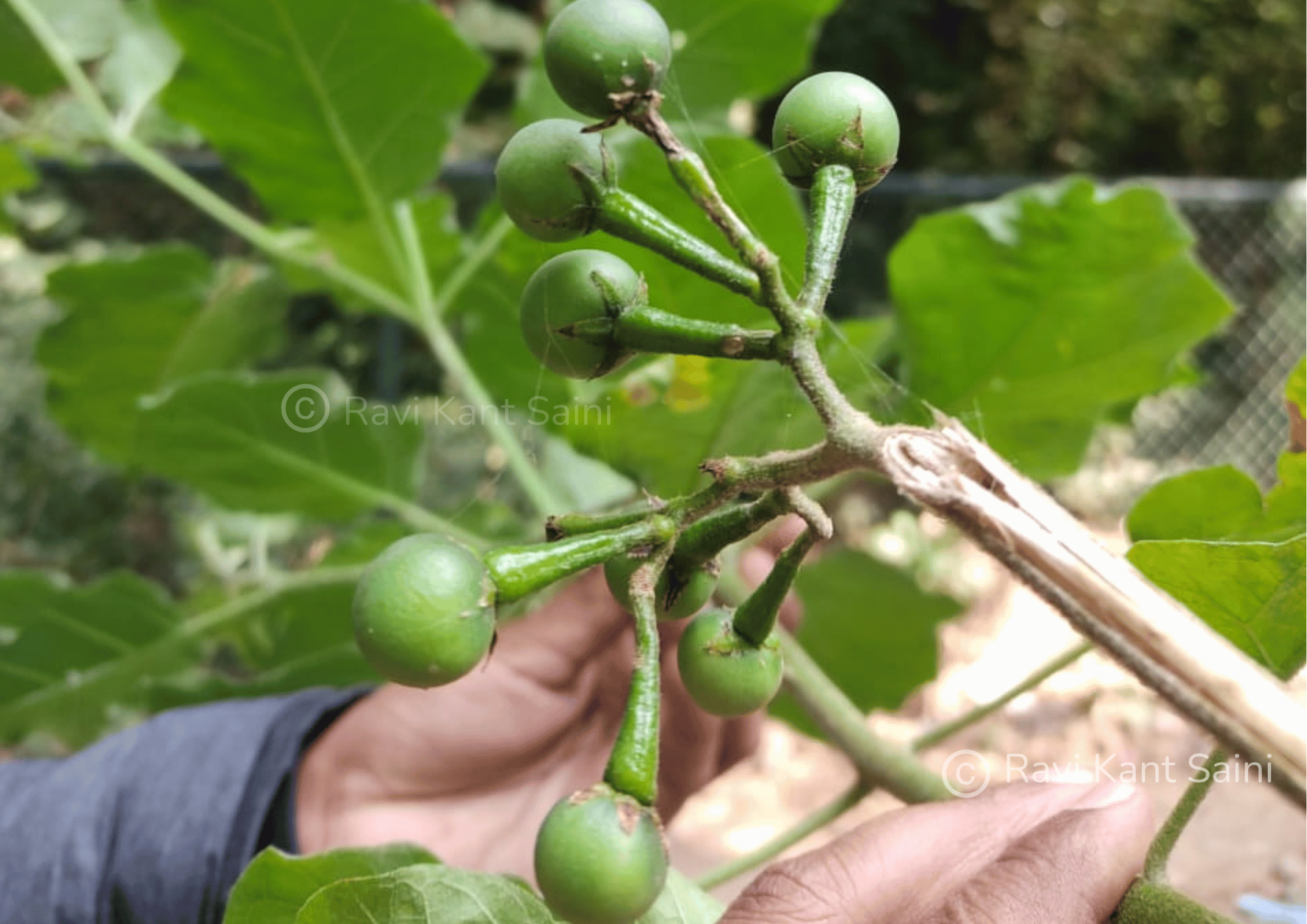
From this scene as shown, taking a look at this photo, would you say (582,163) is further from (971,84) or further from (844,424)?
(971,84)

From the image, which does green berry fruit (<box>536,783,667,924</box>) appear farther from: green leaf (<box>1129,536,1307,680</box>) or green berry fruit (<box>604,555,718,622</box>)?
green leaf (<box>1129,536,1307,680</box>)

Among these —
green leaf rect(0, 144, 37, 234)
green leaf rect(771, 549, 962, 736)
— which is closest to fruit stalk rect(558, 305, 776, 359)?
green leaf rect(771, 549, 962, 736)

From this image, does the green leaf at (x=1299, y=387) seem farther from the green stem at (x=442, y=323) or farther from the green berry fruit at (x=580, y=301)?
the green stem at (x=442, y=323)

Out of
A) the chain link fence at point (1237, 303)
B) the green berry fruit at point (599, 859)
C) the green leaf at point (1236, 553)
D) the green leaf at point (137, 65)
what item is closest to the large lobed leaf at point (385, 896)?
the green berry fruit at point (599, 859)

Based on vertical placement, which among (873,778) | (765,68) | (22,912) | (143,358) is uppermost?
(765,68)

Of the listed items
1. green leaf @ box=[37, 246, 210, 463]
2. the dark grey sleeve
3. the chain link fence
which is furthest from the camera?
the chain link fence

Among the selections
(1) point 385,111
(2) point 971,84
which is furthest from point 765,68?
(2) point 971,84
